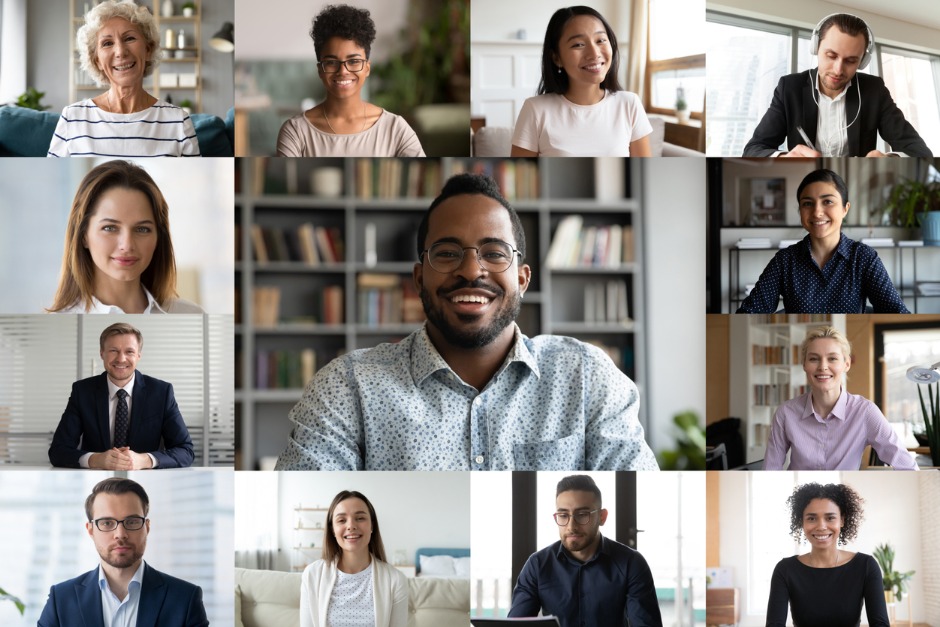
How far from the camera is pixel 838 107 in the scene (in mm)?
2969

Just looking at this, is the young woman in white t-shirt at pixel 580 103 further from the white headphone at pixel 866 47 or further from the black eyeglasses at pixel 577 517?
the black eyeglasses at pixel 577 517

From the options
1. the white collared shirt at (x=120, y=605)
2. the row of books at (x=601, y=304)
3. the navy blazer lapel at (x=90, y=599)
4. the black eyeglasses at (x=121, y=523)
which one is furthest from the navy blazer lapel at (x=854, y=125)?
the navy blazer lapel at (x=90, y=599)

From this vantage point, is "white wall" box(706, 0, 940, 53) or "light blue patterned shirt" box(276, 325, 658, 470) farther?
"white wall" box(706, 0, 940, 53)

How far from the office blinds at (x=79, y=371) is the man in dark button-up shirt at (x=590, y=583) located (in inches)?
40.2

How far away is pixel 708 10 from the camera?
293 cm

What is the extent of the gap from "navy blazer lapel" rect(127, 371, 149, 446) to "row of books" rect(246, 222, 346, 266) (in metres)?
0.50

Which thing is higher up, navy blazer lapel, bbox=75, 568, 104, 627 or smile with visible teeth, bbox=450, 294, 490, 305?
smile with visible teeth, bbox=450, 294, 490, 305

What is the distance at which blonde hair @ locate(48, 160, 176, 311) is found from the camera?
9.48ft

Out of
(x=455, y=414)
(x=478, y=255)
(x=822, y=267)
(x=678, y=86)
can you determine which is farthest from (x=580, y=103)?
(x=455, y=414)

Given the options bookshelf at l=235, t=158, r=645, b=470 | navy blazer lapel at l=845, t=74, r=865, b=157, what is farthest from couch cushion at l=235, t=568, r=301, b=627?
navy blazer lapel at l=845, t=74, r=865, b=157

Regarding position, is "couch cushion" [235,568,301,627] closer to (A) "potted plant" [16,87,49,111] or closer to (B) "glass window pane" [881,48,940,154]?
(A) "potted plant" [16,87,49,111]

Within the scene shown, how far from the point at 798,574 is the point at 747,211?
113 cm

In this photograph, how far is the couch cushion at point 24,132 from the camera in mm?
2910

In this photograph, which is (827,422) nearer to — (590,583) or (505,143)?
(590,583)
